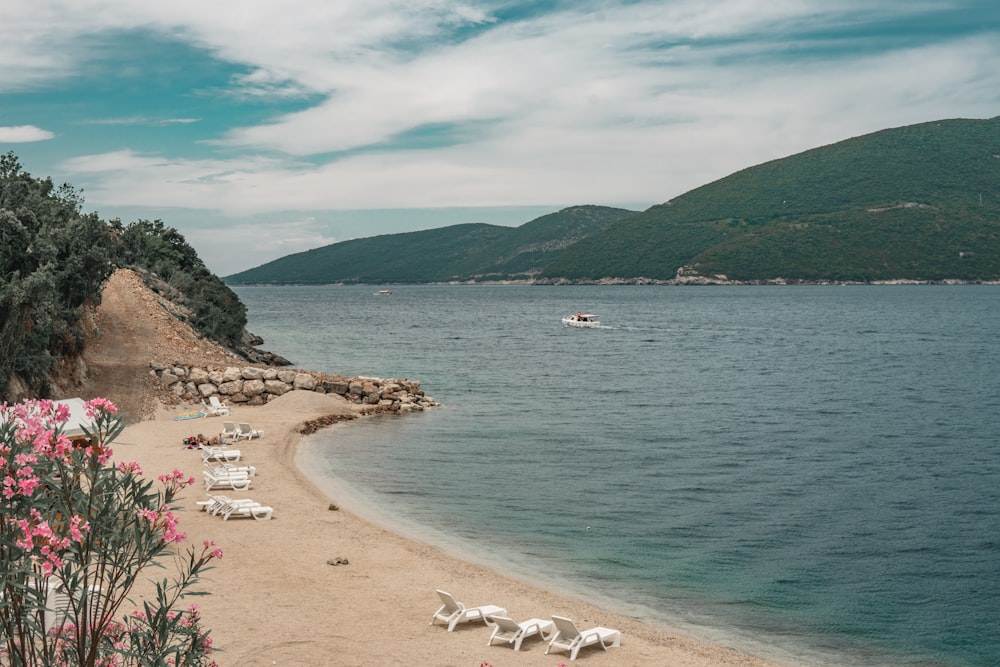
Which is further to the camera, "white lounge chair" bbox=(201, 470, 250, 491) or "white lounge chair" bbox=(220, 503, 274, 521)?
"white lounge chair" bbox=(201, 470, 250, 491)

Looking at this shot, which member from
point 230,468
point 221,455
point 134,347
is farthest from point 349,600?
point 134,347

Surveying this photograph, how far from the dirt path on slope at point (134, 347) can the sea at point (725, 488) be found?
8161 millimetres

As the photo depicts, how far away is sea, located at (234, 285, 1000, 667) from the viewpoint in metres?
15.4

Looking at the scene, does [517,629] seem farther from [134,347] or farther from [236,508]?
[134,347]

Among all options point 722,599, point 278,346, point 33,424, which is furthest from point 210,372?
point 278,346

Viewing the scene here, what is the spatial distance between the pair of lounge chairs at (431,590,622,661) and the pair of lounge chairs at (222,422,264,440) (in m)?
16.6

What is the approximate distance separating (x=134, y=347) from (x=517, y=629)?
28.8m

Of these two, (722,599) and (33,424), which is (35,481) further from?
(722,599)

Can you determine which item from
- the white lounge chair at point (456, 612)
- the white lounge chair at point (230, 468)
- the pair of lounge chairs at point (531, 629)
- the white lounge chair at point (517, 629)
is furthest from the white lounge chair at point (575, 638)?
the white lounge chair at point (230, 468)

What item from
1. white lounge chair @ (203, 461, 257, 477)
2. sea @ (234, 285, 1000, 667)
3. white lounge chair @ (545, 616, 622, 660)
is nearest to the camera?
white lounge chair @ (545, 616, 622, 660)

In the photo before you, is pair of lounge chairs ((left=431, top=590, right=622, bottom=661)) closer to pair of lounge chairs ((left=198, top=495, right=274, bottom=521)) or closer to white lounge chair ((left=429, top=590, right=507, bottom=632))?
white lounge chair ((left=429, top=590, right=507, bottom=632))

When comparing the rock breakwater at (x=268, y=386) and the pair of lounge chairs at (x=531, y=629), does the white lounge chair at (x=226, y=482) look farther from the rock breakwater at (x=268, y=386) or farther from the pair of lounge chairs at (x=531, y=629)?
the rock breakwater at (x=268, y=386)

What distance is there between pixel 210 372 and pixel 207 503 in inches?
685

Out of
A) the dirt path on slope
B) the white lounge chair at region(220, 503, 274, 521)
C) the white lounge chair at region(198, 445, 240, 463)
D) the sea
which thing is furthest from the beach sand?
the dirt path on slope
